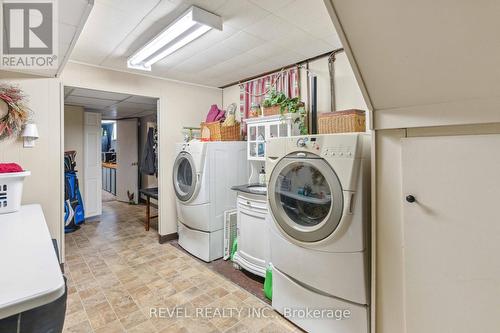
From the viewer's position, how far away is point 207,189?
2.92 meters

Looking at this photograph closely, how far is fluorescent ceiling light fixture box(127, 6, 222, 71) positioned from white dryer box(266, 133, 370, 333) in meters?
0.99

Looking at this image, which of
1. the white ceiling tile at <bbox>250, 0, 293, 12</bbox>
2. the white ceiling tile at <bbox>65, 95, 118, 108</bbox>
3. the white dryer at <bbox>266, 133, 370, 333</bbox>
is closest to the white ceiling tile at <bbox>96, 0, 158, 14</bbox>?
the white ceiling tile at <bbox>250, 0, 293, 12</bbox>

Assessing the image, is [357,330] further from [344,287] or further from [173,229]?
[173,229]

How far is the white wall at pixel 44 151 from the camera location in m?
2.29

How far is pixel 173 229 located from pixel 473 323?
10.6ft

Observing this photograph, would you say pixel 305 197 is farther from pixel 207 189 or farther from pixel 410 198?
pixel 207 189

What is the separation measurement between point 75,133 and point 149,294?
12.3 feet

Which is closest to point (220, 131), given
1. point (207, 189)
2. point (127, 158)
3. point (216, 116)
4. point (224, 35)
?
point (216, 116)

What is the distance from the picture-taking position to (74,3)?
129 cm

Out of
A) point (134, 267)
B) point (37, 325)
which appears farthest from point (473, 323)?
point (134, 267)

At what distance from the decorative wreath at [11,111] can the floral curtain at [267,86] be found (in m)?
2.28

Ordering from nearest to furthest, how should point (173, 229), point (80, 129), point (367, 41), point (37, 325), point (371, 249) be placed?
point (37, 325) < point (367, 41) < point (371, 249) < point (173, 229) < point (80, 129)

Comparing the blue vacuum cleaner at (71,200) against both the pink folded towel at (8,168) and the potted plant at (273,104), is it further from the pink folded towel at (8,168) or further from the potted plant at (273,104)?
the potted plant at (273,104)

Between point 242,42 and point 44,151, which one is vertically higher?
point 242,42
